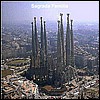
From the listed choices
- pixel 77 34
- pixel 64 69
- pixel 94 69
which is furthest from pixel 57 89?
pixel 77 34

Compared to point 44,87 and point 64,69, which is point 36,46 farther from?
point 44,87

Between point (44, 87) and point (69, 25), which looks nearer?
point (44, 87)

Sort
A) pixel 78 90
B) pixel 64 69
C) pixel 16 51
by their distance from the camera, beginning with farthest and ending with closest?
1. pixel 16 51
2. pixel 64 69
3. pixel 78 90

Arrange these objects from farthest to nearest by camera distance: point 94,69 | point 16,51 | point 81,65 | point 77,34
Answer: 1. point 77,34
2. point 16,51
3. point 81,65
4. point 94,69

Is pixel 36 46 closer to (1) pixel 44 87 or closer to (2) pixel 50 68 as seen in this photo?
(2) pixel 50 68

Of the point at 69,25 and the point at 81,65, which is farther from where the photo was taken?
the point at 81,65

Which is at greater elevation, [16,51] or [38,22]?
[38,22]

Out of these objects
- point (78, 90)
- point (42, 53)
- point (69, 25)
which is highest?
point (69, 25)

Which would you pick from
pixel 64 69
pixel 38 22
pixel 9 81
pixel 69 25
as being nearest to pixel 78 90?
pixel 64 69

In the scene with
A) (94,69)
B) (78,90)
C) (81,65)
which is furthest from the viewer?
(81,65)
